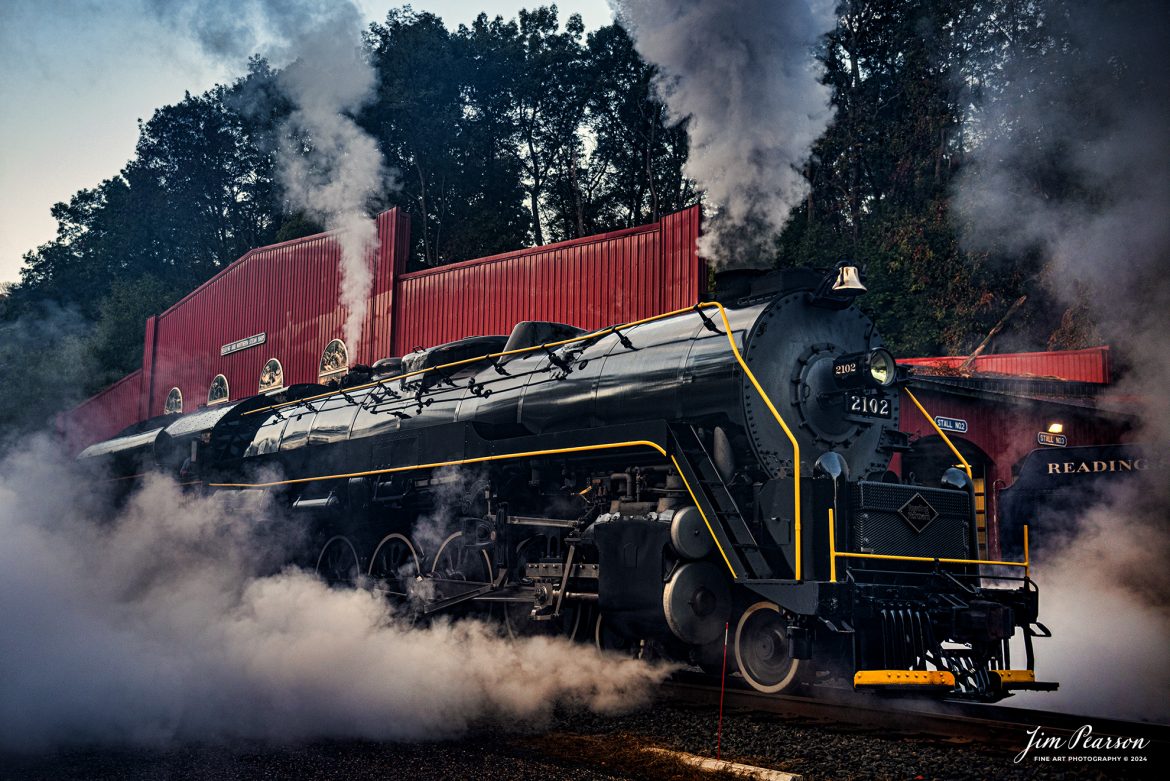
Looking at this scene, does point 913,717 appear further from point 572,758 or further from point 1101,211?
point 1101,211

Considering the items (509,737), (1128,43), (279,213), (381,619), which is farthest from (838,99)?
(509,737)

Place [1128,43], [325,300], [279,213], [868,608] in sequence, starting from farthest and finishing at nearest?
[279,213]
[1128,43]
[325,300]
[868,608]

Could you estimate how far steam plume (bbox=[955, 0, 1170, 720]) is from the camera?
12.1 meters

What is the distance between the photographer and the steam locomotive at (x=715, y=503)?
6.21 m

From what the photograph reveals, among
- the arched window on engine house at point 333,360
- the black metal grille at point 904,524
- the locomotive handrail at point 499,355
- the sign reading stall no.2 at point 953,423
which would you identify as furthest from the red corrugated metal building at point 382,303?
the black metal grille at point 904,524

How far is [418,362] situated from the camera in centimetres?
1055

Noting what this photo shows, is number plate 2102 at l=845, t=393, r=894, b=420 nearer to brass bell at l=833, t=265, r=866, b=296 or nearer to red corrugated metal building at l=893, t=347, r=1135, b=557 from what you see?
brass bell at l=833, t=265, r=866, b=296

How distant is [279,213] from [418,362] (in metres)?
35.6

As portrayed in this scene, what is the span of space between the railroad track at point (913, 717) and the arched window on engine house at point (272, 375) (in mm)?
15423

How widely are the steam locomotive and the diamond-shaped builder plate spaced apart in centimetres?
2

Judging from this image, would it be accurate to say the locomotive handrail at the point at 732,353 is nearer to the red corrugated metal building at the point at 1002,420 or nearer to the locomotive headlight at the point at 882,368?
the locomotive headlight at the point at 882,368

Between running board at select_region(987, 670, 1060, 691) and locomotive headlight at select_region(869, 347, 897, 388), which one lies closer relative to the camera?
running board at select_region(987, 670, 1060, 691)

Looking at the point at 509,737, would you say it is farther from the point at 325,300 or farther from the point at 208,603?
the point at 325,300

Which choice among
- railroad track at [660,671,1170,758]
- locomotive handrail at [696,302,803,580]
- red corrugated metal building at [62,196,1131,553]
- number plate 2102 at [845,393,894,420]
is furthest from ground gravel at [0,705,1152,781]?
red corrugated metal building at [62,196,1131,553]
